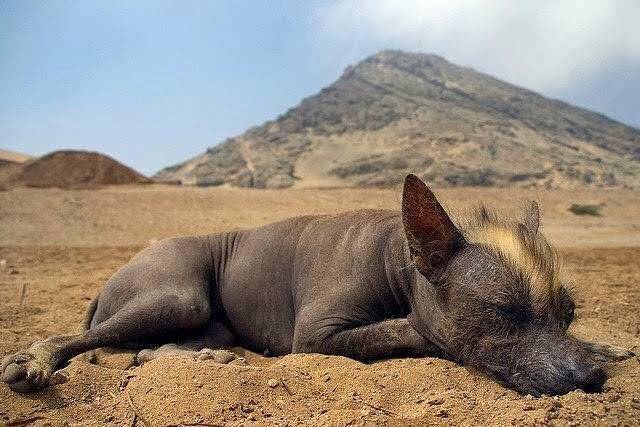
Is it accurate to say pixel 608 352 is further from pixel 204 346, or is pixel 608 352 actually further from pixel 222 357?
pixel 204 346

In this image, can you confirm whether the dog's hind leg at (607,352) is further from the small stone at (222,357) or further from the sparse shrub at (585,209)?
the sparse shrub at (585,209)

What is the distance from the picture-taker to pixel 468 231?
3914 millimetres

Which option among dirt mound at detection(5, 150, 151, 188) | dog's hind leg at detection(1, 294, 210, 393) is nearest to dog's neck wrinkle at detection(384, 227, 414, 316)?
dog's hind leg at detection(1, 294, 210, 393)

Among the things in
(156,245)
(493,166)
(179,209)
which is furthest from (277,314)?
(493,166)

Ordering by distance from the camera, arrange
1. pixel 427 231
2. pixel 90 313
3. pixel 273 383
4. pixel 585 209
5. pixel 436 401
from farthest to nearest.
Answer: pixel 585 209 < pixel 90 313 < pixel 427 231 < pixel 273 383 < pixel 436 401

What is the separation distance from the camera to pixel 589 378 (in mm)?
3023

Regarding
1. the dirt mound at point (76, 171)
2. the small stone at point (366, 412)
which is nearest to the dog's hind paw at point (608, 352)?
the small stone at point (366, 412)

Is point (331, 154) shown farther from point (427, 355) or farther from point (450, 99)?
point (427, 355)

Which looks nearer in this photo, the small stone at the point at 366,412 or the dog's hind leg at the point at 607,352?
the small stone at the point at 366,412

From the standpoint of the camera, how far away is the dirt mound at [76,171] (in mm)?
25531

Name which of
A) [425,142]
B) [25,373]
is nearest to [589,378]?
[25,373]

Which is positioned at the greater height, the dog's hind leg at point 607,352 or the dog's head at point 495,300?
the dog's head at point 495,300

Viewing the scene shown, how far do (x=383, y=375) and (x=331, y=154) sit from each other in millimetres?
35006

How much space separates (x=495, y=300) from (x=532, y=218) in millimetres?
1156
